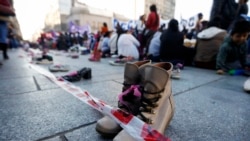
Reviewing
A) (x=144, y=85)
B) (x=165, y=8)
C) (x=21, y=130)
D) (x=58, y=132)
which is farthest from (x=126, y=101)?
(x=165, y=8)

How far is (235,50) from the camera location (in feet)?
8.55

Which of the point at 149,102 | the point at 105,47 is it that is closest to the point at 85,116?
the point at 149,102

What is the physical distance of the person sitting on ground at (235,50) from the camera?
2394mm

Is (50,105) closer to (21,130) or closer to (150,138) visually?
(21,130)

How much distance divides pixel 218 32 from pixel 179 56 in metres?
0.80

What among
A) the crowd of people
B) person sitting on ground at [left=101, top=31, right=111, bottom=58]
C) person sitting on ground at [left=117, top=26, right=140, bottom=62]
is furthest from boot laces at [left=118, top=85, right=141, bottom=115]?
person sitting on ground at [left=101, top=31, right=111, bottom=58]

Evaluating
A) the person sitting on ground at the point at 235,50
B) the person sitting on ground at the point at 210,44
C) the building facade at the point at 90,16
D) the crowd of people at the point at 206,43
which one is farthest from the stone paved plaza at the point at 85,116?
the building facade at the point at 90,16

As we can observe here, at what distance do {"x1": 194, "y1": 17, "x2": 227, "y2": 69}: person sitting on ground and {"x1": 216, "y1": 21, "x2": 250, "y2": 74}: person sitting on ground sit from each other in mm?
385

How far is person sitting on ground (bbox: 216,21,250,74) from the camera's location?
7.85 ft

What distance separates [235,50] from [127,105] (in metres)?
2.55

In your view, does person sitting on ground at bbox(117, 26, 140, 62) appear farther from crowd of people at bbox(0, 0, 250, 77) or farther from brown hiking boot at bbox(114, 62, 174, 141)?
brown hiking boot at bbox(114, 62, 174, 141)

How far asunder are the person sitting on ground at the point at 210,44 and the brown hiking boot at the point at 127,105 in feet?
8.96

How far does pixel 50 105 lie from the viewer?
111 cm

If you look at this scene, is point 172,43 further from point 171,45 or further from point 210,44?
point 210,44
